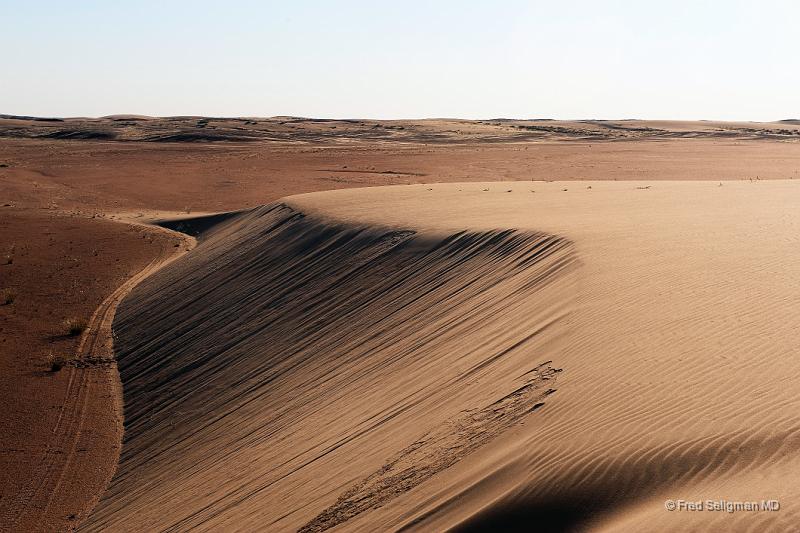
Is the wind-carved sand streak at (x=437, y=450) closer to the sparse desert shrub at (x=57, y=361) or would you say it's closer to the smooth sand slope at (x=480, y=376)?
the smooth sand slope at (x=480, y=376)

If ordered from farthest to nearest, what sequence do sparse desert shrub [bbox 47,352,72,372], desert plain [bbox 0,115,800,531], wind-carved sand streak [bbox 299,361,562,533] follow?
sparse desert shrub [bbox 47,352,72,372] < wind-carved sand streak [bbox 299,361,562,533] < desert plain [bbox 0,115,800,531]

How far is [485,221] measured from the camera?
15.0 metres

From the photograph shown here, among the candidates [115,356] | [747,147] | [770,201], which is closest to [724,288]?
[770,201]

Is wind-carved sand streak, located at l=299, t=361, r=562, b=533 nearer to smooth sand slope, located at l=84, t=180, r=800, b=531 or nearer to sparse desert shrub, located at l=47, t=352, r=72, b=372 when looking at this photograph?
smooth sand slope, located at l=84, t=180, r=800, b=531

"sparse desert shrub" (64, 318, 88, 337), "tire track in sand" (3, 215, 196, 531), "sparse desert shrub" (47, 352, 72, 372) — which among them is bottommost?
"tire track in sand" (3, 215, 196, 531)

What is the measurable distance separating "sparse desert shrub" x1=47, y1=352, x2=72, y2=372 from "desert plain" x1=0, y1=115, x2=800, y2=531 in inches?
8.5

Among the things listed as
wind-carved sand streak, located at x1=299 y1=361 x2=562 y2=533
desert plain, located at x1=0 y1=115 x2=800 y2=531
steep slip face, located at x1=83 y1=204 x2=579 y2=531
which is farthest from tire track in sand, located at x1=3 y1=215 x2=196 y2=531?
wind-carved sand streak, located at x1=299 y1=361 x2=562 y2=533

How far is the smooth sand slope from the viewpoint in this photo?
5.37 metres

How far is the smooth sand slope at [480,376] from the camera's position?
5.37m

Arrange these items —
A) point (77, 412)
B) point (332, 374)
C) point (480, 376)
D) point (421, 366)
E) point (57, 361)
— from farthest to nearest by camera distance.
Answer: point (57, 361) → point (77, 412) → point (332, 374) → point (421, 366) → point (480, 376)

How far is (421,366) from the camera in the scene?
9227 millimetres

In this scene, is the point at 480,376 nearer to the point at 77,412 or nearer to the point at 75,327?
the point at 77,412

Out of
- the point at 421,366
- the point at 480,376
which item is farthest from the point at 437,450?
the point at 421,366

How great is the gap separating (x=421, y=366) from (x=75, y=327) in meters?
9.66
